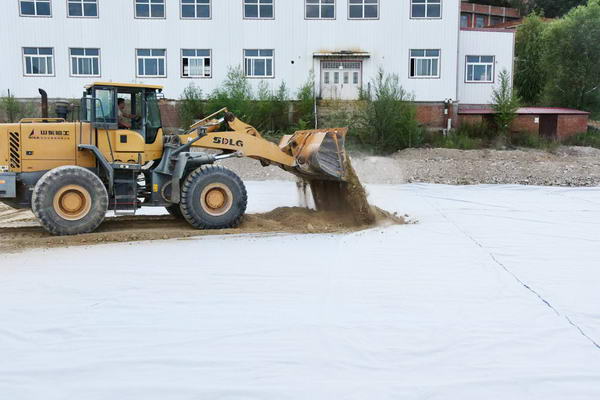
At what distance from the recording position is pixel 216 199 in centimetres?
1110

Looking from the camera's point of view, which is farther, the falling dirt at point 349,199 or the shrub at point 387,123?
the shrub at point 387,123

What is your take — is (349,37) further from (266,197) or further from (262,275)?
(262,275)

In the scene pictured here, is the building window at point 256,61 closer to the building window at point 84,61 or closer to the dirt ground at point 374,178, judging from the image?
the building window at point 84,61

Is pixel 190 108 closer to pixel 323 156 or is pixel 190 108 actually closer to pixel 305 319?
pixel 323 156

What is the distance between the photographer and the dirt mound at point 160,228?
9.82 m

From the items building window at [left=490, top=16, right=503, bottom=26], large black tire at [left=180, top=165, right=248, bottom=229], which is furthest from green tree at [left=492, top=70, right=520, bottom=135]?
building window at [left=490, top=16, right=503, bottom=26]

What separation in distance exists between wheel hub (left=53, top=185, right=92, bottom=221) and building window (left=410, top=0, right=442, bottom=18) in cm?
2609

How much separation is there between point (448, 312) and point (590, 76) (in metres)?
37.5

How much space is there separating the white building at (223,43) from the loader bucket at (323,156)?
70.6 feet

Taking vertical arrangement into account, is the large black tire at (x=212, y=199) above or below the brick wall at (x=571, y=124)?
below

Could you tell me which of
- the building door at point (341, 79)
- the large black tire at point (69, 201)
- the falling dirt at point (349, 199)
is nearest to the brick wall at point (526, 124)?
the building door at point (341, 79)

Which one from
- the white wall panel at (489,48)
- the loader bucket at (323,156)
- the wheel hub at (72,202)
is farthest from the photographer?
the white wall panel at (489,48)

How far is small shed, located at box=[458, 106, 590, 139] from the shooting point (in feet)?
110

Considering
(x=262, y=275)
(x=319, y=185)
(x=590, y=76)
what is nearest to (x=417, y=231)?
(x=319, y=185)
